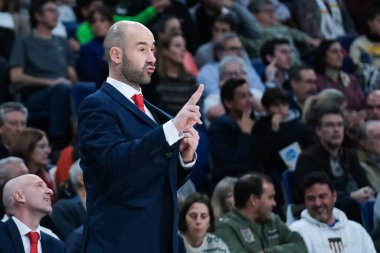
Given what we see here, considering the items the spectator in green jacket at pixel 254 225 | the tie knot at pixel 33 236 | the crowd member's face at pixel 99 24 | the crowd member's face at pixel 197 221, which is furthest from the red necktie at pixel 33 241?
the crowd member's face at pixel 99 24

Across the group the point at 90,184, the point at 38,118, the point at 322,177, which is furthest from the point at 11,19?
the point at 90,184

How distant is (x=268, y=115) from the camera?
9.24 m

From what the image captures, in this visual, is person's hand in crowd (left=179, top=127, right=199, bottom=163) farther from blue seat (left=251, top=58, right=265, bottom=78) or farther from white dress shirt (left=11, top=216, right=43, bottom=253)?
blue seat (left=251, top=58, right=265, bottom=78)

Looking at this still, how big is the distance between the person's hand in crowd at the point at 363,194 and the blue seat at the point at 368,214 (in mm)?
189

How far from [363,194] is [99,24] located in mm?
3516

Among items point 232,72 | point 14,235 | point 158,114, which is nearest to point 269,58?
point 232,72

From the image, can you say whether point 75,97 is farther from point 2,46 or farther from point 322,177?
point 322,177

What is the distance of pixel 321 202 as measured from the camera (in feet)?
24.8

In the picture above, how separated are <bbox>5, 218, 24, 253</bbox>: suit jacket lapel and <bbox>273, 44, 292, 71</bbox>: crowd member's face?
584 centimetres

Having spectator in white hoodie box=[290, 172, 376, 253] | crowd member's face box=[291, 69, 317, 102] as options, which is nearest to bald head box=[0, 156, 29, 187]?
spectator in white hoodie box=[290, 172, 376, 253]

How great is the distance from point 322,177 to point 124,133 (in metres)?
3.67

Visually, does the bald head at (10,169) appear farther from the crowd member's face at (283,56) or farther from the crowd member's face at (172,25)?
the crowd member's face at (283,56)

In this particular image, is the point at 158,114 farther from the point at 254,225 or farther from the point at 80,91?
the point at 80,91

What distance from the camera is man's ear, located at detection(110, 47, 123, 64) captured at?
4.23 m
